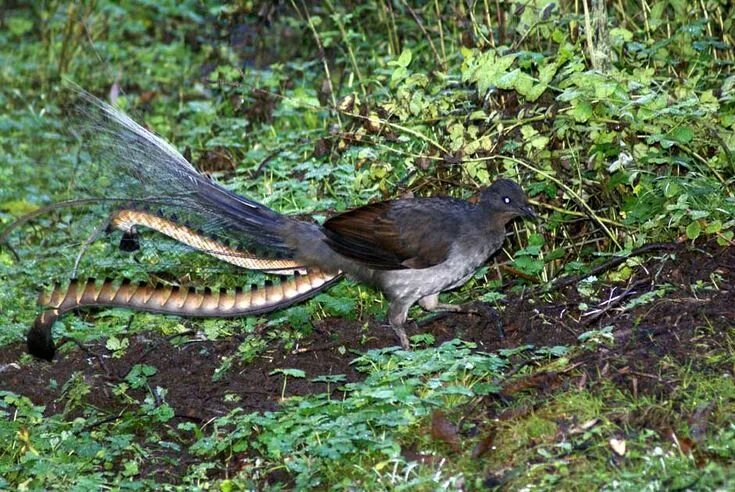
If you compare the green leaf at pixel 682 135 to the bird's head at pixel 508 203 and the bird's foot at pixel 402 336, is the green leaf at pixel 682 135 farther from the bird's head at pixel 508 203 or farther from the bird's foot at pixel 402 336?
the bird's foot at pixel 402 336

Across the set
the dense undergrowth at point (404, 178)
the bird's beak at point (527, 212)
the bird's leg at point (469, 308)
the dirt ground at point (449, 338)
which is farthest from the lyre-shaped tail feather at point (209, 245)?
the bird's beak at point (527, 212)

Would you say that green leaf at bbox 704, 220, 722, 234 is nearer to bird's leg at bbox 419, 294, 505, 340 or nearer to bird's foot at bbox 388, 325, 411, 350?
bird's leg at bbox 419, 294, 505, 340

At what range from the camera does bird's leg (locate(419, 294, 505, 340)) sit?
20.4 ft

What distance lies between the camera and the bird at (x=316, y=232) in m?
6.28

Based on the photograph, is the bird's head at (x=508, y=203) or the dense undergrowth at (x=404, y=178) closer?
the dense undergrowth at (x=404, y=178)

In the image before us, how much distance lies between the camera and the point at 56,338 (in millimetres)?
6691

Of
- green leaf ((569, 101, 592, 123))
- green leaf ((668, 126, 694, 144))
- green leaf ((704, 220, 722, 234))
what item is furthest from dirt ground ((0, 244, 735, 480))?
green leaf ((569, 101, 592, 123))

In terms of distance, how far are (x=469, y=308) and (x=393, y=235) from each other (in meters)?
0.59

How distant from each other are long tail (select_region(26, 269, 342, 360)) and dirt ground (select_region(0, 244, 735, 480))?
267mm

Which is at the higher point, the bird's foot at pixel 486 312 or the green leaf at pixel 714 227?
the green leaf at pixel 714 227

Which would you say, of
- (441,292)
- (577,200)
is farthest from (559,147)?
(441,292)

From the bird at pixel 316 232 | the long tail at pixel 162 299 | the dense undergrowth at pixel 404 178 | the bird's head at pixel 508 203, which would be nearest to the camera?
the dense undergrowth at pixel 404 178

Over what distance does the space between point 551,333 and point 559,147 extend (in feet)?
4.55

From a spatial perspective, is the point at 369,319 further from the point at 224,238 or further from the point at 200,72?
the point at 200,72
